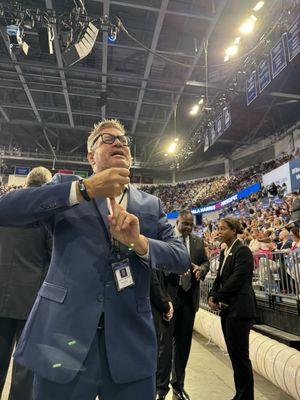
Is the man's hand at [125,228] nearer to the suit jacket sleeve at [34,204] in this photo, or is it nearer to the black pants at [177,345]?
the suit jacket sleeve at [34,204]

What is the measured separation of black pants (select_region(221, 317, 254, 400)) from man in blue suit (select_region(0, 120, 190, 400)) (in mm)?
1907

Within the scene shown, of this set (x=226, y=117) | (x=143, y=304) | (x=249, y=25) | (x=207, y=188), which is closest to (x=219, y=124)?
(x=226, y=117)

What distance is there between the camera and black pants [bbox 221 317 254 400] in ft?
8.64

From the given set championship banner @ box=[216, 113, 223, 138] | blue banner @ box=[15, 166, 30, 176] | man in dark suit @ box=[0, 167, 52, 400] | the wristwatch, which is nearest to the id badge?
the wristwatch

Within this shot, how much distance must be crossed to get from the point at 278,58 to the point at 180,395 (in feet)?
26.3

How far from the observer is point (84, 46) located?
7316 mm

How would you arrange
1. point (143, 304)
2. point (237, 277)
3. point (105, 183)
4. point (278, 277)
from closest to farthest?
point (105, 183)
point (143, 304)
point (237, 277)
point (278, 277)

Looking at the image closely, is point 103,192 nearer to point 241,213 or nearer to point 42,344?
point 42,344

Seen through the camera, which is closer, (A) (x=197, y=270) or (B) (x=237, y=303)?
(B) (x=237, y=303)

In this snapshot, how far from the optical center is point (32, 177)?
7.60 ft

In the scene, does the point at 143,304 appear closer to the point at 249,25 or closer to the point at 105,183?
the point at 105,183

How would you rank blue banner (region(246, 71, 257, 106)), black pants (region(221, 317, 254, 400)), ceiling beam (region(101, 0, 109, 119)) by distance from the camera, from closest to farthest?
black pants (region(221, 317, 254, 400)) < ceiling beam (region(101, 0, 109, 119)) < blue banner (region(246, 71, 257, 106))

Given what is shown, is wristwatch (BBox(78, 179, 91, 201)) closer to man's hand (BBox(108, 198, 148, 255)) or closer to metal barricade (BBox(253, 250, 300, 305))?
man's hand (BBox(108, 198, 148, 255))

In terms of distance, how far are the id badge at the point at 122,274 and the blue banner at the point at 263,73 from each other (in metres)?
8.86
